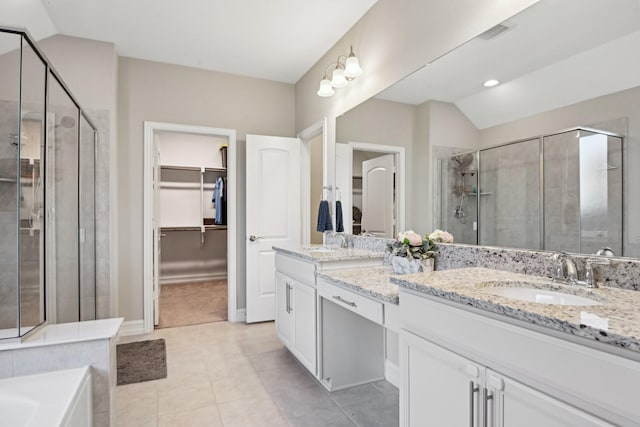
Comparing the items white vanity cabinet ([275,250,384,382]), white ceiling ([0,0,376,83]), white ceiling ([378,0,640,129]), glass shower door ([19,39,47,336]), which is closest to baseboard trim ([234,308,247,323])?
white vanity cabinet ([275,250,384,382])

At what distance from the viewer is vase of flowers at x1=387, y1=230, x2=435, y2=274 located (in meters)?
1.93

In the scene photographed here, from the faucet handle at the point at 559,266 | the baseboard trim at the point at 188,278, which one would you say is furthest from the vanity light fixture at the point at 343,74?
the baseboard trim at the point at 188,278

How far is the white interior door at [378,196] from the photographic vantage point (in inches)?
97.7

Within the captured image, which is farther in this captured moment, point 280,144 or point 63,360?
point 280,144

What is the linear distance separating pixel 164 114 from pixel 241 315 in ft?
7.46

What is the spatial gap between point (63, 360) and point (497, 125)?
7.27ft

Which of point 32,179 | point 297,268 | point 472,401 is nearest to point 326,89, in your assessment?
point 297,268

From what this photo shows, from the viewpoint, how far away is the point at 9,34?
5.43ft

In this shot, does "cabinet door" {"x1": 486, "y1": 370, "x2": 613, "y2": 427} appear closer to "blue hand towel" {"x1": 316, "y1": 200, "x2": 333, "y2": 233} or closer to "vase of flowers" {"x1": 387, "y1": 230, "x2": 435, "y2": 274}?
"vase of flowers" {"x1": 387, "y1": 230, "x2": 435, "y2": 274}

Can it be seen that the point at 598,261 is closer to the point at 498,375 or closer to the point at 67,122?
the point at 498,375

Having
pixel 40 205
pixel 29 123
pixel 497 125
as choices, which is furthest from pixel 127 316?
pixel 497 125

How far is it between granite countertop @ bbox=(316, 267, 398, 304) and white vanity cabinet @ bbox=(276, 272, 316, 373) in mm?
277

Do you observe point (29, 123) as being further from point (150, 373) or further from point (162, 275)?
point (162, 275)

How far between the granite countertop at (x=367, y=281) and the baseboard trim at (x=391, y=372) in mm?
683
